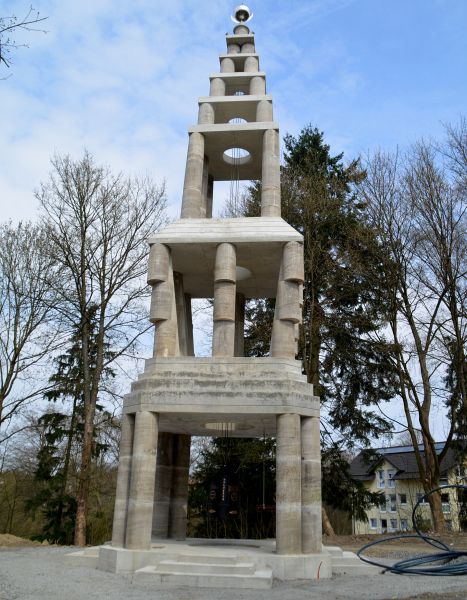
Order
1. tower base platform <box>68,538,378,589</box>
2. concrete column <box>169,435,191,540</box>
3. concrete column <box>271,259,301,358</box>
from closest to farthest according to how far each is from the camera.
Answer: tower base platform <box>68,538,378,589</box> → concrete column <box>271,259,301,358</box> → concrete column <box>169,435,191,540</box>

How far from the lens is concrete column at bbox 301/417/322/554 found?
1069cm

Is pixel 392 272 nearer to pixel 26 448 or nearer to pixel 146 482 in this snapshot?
pixel 146 482

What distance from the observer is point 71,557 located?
11391mm

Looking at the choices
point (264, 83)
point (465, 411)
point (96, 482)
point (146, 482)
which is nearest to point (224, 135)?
point (264, 83)

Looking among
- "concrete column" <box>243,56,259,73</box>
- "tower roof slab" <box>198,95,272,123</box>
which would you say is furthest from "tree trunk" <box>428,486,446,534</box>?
"concrete column" <box>243,56,259,73</box>

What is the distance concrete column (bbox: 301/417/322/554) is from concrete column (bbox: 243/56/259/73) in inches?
455

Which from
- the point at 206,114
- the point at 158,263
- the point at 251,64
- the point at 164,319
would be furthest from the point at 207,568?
the point at 251,64

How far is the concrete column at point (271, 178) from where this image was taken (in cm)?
1439

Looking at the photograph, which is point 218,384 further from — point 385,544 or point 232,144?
point 385,544

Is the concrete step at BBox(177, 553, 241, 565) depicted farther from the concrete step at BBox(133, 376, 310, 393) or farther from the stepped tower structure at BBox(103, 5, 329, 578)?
the concrete step at BBox(133, 376, 310, 393)

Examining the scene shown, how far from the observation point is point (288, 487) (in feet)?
35.0

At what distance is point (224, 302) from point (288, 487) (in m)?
4.46

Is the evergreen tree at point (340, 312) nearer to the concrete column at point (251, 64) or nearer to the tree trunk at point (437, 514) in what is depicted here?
the tree trunk at point (437, 514)

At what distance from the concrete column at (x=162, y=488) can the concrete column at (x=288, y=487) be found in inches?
163
